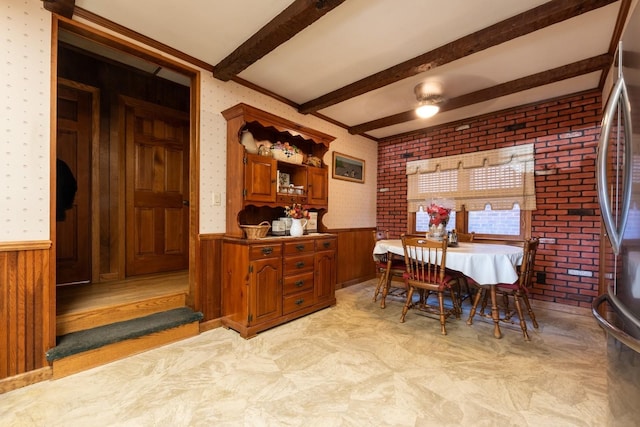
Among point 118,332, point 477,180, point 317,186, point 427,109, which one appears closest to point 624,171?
point 427,109

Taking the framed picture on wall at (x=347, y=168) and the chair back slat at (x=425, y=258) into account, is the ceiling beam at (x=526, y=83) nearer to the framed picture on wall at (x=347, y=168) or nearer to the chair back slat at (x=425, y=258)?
the framed picture on wall at (x=347, y=168)

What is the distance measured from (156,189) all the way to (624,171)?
4077mm

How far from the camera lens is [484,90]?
3.01 m

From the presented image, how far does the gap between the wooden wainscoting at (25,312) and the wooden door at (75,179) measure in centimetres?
143

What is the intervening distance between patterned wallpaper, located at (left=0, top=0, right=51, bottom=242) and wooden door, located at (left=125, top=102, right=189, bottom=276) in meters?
1.56

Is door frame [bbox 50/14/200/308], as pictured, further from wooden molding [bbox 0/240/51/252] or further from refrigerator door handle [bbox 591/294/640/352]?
refrigerator door handle [bbox 591/294/640/352]

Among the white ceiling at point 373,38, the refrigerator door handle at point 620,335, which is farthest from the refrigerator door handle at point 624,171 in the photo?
the white ceiling at point 373,38

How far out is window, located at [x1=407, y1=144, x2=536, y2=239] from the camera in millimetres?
3434

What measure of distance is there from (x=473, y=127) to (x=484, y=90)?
93 centimetres

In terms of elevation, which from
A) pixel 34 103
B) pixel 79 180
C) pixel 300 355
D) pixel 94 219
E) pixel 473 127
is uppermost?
pixel 473 127

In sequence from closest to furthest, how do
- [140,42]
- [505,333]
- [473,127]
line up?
[140,42] < [505,333] < [473,127]

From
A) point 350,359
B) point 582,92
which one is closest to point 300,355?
point 350,359

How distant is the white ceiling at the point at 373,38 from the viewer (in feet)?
6.22

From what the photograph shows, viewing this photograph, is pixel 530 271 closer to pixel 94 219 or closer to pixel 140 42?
pixel 140 42
